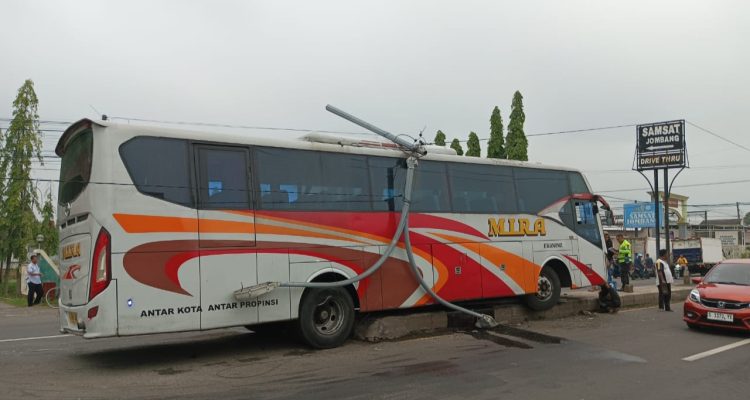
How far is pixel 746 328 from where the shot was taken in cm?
1003

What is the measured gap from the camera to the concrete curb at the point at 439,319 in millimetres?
9773

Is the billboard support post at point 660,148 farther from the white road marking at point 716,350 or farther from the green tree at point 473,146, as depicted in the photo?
the white road marking at point 716,350

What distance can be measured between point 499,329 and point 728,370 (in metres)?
4.03

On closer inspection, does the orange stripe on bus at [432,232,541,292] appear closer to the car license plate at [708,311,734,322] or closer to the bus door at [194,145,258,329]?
the car license plate at [708,311,734,322]

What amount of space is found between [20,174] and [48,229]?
2.84 meters

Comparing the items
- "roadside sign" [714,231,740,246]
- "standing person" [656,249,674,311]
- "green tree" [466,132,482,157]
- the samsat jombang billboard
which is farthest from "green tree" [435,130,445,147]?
"roadside sign" [714,231,740,246]

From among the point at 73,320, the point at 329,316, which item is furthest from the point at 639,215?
the point at 73,320

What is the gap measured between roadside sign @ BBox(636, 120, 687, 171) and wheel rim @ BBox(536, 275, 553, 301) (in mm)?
22228

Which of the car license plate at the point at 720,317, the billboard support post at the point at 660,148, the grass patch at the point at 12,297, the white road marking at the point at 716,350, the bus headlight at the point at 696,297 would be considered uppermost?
the billboard support post at the point at 660,148

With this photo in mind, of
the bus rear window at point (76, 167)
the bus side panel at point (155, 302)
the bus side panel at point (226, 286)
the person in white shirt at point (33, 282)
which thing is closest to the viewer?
the bus side panel at point (155, 302)

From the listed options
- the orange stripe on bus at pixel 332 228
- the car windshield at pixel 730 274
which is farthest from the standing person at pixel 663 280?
the orange stripe on bus at pixel 332 228

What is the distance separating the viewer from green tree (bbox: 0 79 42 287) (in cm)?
2277

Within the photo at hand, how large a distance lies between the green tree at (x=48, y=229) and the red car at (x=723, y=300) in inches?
923

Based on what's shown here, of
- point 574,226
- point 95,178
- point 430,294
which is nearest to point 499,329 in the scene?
point 430,294
